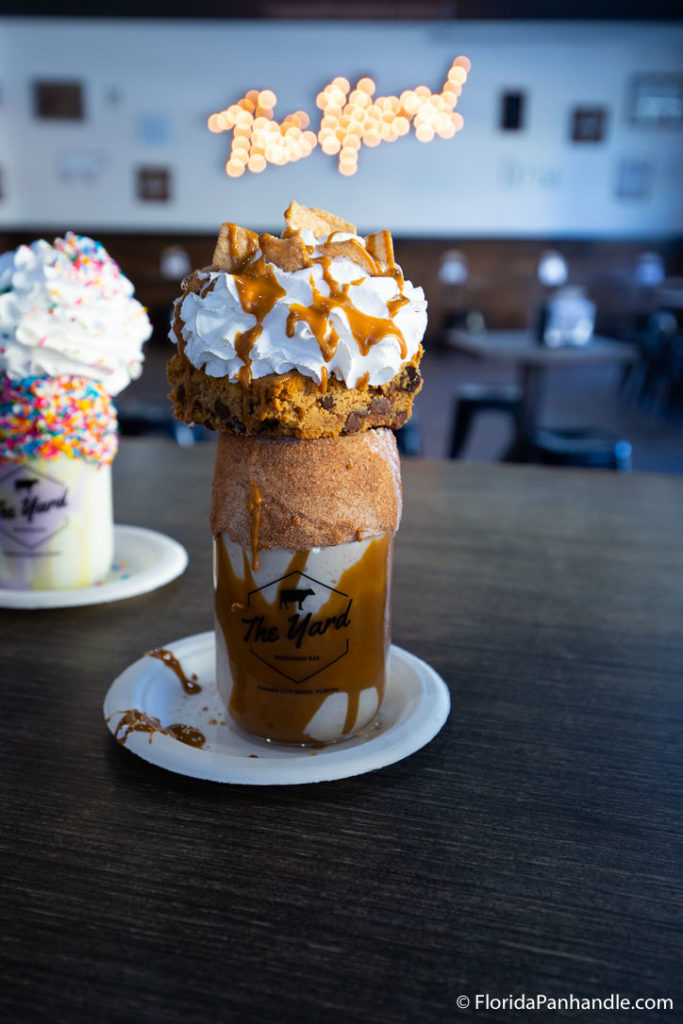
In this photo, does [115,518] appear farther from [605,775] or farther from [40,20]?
[40,20]

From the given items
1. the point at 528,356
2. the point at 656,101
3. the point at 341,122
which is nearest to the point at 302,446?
the point at 528,356

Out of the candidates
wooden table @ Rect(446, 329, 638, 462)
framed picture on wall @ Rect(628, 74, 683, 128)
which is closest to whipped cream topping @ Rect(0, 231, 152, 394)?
A: wooden table @ Rect(446, 329, 638, 462)

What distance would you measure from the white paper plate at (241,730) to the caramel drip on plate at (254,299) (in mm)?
308

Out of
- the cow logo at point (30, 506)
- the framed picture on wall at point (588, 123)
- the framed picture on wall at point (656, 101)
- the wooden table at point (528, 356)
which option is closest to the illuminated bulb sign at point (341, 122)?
the framed picture on wall at point (588, 123)

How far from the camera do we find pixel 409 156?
8828 mm

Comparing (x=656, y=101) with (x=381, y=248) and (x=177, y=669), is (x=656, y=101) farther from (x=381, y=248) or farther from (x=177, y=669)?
(x=177, y=669)

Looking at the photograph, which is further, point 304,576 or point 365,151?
point 365,151

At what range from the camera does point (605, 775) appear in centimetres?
73

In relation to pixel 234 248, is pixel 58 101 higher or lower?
higher

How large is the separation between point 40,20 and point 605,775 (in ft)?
32.2

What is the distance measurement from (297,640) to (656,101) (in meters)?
9.81

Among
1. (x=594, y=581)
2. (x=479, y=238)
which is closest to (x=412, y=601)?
(x=594, y=581)

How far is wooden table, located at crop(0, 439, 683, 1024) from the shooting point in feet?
1.67

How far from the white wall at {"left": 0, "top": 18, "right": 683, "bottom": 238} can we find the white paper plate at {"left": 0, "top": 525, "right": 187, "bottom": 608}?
788 cm
